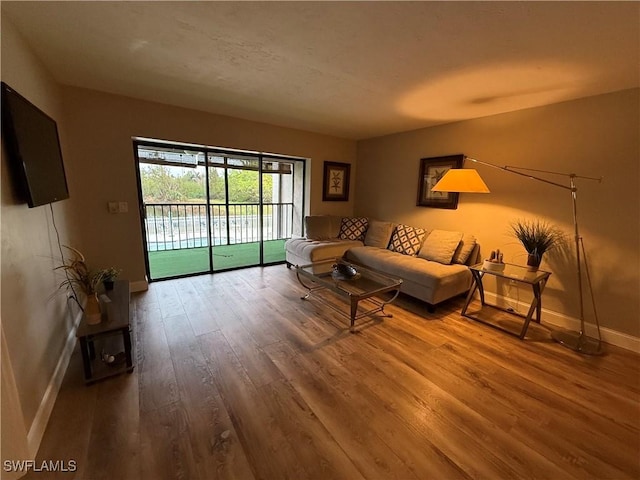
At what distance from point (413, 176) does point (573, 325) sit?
8.18ft

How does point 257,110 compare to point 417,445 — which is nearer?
point 417,445

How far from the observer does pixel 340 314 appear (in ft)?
9.16

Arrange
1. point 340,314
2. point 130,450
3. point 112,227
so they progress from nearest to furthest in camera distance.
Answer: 1. point 130,450
2. point 340,314
3. point 112,227

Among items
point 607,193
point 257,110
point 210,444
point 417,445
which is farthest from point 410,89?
point 210,444

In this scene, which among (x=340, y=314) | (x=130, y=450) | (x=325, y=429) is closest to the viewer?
(x=130, y=450)

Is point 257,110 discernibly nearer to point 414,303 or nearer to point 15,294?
point 15,294

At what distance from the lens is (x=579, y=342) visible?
7.59 feet

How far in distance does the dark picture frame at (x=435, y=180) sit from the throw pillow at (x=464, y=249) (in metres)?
0.47

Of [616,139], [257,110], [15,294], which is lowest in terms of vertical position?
[15,294]

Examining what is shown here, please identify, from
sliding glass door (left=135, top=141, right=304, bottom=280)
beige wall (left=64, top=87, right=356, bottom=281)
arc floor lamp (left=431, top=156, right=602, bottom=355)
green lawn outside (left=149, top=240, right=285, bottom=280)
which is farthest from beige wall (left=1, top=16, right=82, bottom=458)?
arc floor lamp (left=431, top=156, right=602, bottom=355)

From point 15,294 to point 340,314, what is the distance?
2.34 meters

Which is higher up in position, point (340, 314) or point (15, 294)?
point (15, 294)

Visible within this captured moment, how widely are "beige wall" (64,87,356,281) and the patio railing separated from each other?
148cm

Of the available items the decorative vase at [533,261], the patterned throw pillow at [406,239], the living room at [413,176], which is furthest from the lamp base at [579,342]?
the patterned throw pillow at [406,239]
